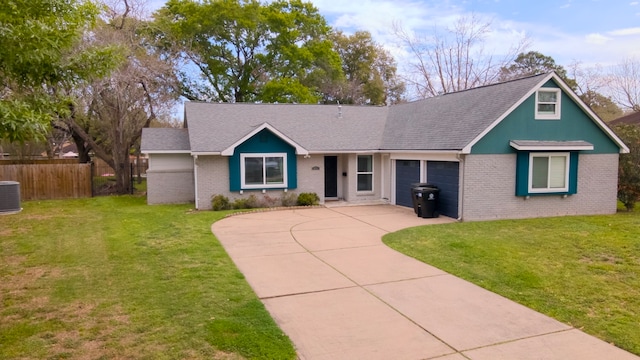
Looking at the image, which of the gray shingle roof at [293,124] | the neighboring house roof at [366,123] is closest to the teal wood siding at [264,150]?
the neighboring house roof at [366,123]

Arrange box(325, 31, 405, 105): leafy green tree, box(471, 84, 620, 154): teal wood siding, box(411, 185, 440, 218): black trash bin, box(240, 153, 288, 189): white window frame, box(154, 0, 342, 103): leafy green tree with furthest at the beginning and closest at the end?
box(325, 31, 405, 105): leafy green tree, box(154, 0, 342, 103): leafy green tree, box(240, 153, 288, 189): white window frame, box(411, 185, 440, 218): black trash bin, box(471, 84, 620, 154): teal wood siding

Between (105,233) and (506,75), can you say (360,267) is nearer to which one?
(105,233)

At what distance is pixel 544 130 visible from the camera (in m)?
14.5

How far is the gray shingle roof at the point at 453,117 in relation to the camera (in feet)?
46.0

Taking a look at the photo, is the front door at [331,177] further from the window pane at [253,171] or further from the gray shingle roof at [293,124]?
the window pane at [253,171]

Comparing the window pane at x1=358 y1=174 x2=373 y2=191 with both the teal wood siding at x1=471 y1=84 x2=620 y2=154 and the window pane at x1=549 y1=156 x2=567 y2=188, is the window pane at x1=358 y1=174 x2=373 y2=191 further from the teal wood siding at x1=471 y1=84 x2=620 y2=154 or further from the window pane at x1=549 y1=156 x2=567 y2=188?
the window pane at x1=549 y1=156 x2=567 y2=188

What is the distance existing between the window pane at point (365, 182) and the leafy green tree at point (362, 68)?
61.9ft

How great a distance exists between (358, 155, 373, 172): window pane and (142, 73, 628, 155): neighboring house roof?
54 cm

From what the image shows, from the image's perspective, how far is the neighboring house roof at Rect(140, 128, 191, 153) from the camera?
18.0m

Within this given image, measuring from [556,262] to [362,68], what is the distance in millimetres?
31886

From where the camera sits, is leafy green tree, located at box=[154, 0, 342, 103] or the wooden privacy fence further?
leafy green tree, located at box=[154, 0, 342, 103]

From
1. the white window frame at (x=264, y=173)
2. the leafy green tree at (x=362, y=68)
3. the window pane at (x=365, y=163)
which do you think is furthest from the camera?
the leafy green tree at (x=362, y=68)

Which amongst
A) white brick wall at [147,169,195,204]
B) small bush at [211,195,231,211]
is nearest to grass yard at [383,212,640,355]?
small bush at [211,195,231,211]

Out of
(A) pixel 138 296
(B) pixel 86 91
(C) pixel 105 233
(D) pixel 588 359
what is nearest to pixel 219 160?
(C) pixel 105 233
